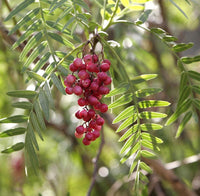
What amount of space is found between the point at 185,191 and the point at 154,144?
66 centimetres

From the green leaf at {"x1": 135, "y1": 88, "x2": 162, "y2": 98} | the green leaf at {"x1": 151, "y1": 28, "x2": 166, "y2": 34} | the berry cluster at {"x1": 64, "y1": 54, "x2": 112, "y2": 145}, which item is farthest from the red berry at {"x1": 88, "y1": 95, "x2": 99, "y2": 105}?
the green leaf at {"x1": 151, "y1": 28, "x2": 166, "y2": 34}

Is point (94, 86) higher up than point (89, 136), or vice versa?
point (94, 86)

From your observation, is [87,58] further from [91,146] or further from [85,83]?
[91,146]

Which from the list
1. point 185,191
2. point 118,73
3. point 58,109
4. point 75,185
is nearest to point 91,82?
point 118,73

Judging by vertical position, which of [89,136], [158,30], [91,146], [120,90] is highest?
[158,30]

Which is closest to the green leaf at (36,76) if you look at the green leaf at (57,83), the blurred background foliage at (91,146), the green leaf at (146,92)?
the green leaf at (57,83)

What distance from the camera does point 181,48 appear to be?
825 millimetres

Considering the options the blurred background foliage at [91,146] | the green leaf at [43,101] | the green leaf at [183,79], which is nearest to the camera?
the green leaf at [43,101]

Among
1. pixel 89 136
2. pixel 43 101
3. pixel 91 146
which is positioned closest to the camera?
pixel 43 101

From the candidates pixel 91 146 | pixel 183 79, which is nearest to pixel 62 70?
pixel 183 79

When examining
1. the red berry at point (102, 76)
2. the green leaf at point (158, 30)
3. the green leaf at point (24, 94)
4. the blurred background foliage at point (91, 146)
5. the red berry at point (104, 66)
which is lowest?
the blurred background foliage at point (91, 146)

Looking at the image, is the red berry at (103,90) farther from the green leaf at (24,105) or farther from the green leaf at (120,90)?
the green leaf at (24,105)

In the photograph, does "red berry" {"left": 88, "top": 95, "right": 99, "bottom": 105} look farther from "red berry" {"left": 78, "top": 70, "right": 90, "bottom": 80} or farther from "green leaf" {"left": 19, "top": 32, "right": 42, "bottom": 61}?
"green leaf" {"left": 19, "top": 32, "right": 42, "bottom": 61}

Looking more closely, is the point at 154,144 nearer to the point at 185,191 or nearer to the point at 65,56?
the point at 65,56
